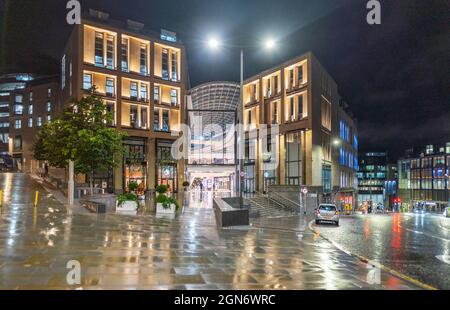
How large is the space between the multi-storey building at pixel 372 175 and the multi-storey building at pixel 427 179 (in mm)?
24648

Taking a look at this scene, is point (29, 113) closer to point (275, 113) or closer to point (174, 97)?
point (174, 97)

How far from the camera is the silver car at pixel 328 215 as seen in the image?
89.8ft

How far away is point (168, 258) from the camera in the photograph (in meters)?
11.7

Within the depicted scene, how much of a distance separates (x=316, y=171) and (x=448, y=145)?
84.4m

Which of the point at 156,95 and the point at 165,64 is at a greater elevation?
the point at 165,64

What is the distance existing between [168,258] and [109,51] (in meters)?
47.5

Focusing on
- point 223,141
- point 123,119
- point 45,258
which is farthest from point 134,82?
point 45,258

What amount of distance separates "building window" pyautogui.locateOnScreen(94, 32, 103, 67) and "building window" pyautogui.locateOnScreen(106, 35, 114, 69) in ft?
2.87

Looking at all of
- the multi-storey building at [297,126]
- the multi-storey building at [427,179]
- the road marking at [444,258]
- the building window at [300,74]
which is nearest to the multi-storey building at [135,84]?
the multi-storey building at [297,126]

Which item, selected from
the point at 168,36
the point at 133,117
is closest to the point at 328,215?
the point at 133,117

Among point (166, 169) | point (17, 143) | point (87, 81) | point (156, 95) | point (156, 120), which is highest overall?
point (87, 81)

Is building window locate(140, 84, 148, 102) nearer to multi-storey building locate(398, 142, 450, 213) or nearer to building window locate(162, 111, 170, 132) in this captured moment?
building window locate(162, 111, 170, 132)

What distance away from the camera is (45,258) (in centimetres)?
1098
